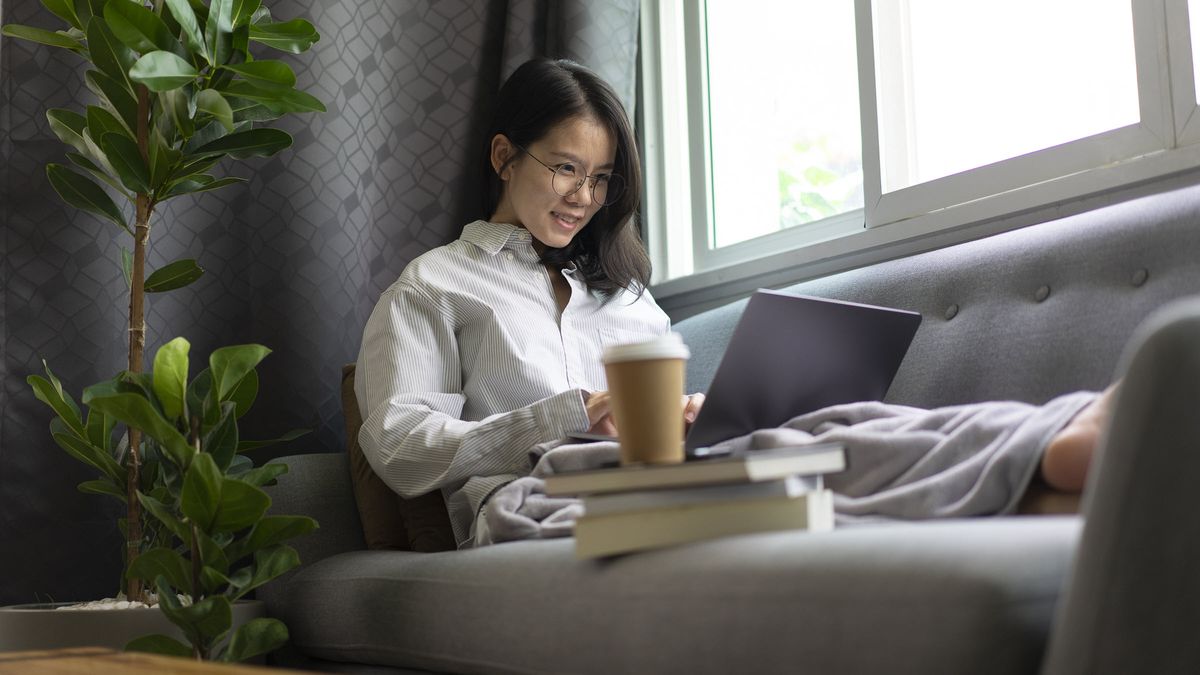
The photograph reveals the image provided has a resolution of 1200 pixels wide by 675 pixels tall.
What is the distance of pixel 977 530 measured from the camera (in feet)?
2.71

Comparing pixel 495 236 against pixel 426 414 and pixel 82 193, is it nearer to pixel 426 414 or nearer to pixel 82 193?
pixel 426 414

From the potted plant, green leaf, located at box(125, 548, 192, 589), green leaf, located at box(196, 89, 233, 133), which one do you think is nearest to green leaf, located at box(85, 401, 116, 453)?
the potted plant

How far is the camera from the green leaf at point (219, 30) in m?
1.71

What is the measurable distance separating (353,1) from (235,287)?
25.1 inches

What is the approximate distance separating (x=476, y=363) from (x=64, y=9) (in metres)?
0.83

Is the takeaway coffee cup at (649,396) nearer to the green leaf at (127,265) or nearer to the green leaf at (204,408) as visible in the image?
the green leaf at (204,408)

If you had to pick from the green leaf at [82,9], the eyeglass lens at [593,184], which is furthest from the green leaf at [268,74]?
the eyeglass lens at [593,184]

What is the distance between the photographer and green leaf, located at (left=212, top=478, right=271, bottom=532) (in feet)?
4.84

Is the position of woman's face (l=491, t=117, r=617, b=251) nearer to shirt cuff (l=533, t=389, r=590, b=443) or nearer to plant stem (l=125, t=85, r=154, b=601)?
shirt cuff (l=533, t=389, r=590, b=443)

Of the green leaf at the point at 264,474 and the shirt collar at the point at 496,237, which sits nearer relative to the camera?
the green leaf at the point at 264,474

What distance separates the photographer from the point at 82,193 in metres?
1.82

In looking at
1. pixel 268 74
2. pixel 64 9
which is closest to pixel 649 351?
pixel 268 74

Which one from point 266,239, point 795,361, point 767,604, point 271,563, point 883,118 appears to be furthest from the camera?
point 266,239

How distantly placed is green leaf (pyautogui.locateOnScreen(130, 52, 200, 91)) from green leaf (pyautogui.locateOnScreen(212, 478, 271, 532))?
1.88 feet
